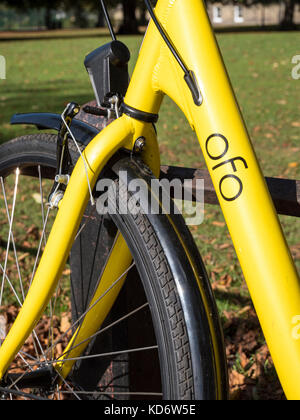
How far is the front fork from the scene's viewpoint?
1.38 metres

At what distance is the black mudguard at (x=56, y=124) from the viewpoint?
156 cm

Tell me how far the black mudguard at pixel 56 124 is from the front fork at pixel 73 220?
17 cm

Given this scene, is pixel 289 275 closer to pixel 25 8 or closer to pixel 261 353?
pixel 261 353

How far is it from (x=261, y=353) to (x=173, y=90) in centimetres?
176

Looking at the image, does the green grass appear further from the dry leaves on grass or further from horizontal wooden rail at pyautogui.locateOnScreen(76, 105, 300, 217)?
horizontal wooden rail at pyautogui.locateOnScreen(76, 105, 300, 217)

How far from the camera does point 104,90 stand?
1507 millimetres

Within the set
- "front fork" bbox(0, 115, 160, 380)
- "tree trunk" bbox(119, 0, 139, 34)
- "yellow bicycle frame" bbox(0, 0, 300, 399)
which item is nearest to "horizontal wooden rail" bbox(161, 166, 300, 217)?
"front fork" bbox(0, 115, 160, 380)

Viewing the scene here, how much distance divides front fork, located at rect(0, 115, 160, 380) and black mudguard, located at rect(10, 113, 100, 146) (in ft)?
0.55

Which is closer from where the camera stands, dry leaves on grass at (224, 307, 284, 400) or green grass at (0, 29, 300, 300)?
dry leaves on grass at (224, 307, 284, 400)

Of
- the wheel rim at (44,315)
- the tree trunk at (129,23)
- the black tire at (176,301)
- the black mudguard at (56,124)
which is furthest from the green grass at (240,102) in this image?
the tree trunk at (129,23)

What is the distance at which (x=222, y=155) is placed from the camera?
1169 mm

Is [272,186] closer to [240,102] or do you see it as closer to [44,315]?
[44,315]

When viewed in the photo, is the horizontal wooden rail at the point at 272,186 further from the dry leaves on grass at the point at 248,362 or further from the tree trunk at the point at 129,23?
the tree trunk at the point at 129,23

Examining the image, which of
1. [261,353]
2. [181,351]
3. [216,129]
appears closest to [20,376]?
[181,351]
